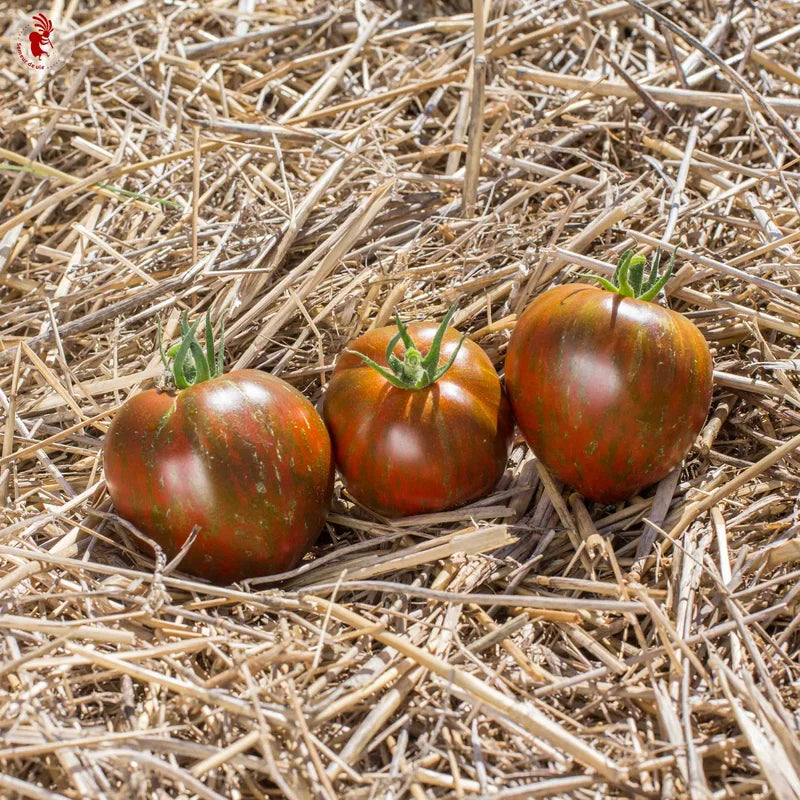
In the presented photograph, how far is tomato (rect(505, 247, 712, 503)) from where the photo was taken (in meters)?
1.94

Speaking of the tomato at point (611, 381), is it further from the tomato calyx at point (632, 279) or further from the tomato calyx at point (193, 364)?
the tomato calyx at point (193, 364)

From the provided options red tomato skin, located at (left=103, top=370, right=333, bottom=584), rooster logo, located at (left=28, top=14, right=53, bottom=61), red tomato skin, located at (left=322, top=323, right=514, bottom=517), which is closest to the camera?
red tomato skin, located at (left=103, top=370, right=333, bottom=584)

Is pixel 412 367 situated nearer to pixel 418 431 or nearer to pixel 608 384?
pixel 418 431

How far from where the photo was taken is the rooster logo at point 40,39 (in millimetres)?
3297

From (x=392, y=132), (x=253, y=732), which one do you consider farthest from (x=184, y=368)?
(x=392, y=132)

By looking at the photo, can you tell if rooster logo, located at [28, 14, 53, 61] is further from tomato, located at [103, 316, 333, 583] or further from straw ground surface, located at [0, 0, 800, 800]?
tomato, located at [103, 316, 333, 583]

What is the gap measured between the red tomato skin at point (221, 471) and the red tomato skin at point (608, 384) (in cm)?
47

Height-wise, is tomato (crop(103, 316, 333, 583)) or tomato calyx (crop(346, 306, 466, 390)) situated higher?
tomato calyx (crop(346, 306, 466, 390))

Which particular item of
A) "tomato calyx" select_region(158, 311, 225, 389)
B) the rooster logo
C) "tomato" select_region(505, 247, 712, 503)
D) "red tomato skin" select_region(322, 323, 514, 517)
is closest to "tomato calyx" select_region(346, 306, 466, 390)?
"red tomato skin" select_region(322, 323, 514, 517)

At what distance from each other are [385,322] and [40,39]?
1673 millimetres

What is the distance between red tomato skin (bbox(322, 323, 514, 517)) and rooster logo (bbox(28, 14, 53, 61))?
6.13 ft

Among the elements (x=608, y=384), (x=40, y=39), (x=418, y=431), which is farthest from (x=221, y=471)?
(x=40, y=39)

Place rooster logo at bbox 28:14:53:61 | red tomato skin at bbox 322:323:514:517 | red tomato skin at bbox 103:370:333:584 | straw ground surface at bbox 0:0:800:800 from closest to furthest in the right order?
straw ground surface at bbox 0:0:800:800
red tomato skin at bbox 103:370:333:584
red tomato skin at bbox 322:323:514:517
rooster logo at bbox 28:14:53:61

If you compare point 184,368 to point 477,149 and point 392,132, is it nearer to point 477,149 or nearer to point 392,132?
point 477,149
